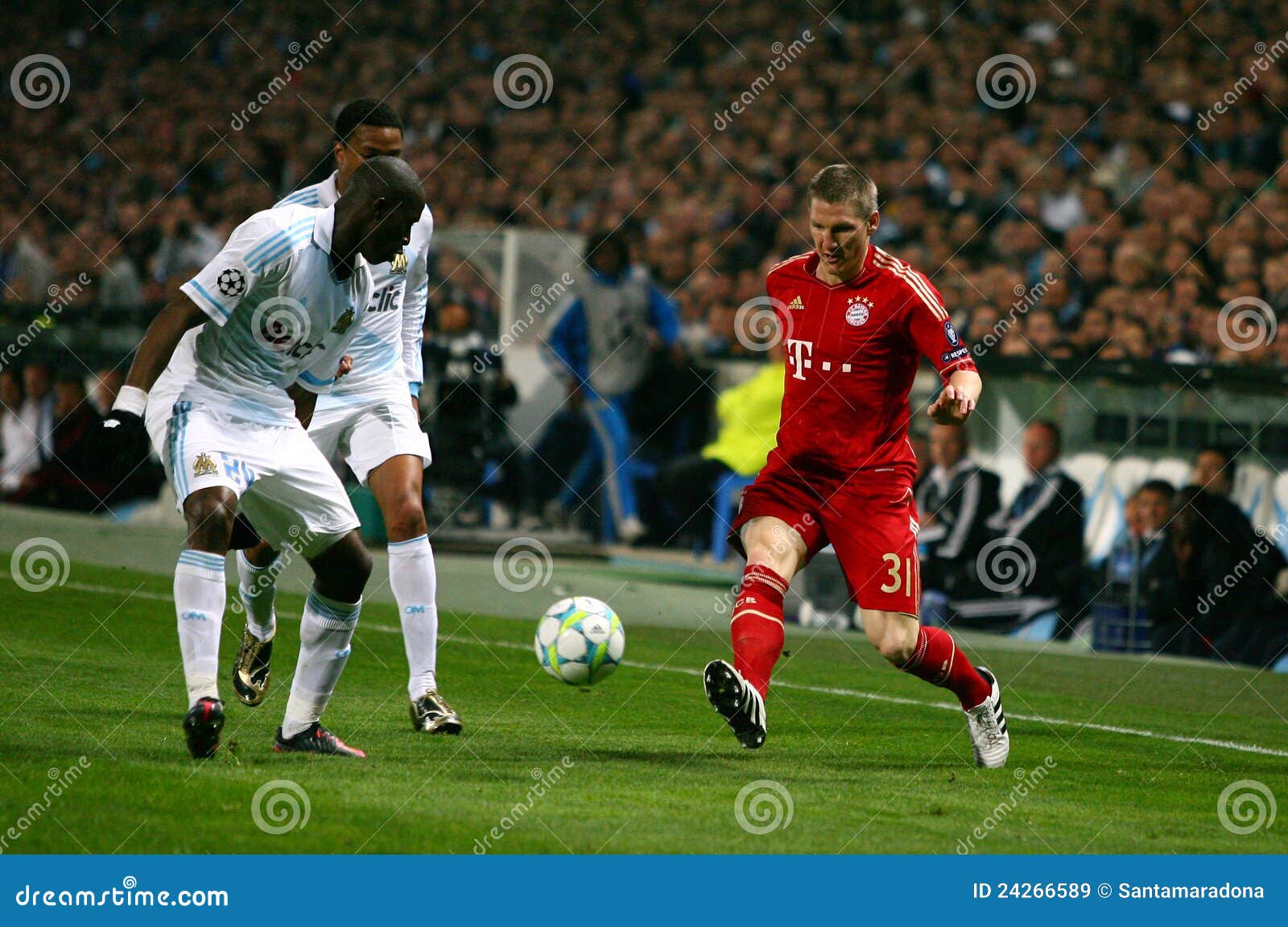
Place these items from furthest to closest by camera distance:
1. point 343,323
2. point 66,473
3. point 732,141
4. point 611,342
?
point 732,141 → point 66,473 → point 611,342 → point 343,323

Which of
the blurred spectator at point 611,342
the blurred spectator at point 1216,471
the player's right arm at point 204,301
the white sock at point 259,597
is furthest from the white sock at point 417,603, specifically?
the blurred spectator at point 611,342

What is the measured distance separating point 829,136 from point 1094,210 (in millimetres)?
4805

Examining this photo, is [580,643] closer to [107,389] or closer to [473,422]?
[473,422]

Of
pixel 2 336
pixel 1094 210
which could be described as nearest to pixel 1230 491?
pixel 1094 210

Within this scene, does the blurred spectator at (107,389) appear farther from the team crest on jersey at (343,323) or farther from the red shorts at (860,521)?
the red shorts at (860,521)

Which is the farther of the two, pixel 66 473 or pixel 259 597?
pixel 66 473

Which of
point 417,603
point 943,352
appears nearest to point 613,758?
point 417,603

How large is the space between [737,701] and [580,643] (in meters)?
1.23

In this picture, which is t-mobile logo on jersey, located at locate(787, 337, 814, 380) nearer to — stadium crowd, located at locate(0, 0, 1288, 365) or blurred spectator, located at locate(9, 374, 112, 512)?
stadium crowd, located at locate(0, 0, 1288, 365)

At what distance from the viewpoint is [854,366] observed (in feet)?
21.2

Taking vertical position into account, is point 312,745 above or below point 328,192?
below

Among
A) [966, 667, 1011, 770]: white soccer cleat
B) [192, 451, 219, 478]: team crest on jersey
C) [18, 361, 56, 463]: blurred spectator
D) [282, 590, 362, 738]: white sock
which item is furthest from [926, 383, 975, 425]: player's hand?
[18, 361, 56, 463]: blurred spectator

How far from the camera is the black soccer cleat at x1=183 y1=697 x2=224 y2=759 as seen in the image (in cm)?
557

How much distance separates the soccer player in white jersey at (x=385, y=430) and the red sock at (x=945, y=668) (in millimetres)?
1826
